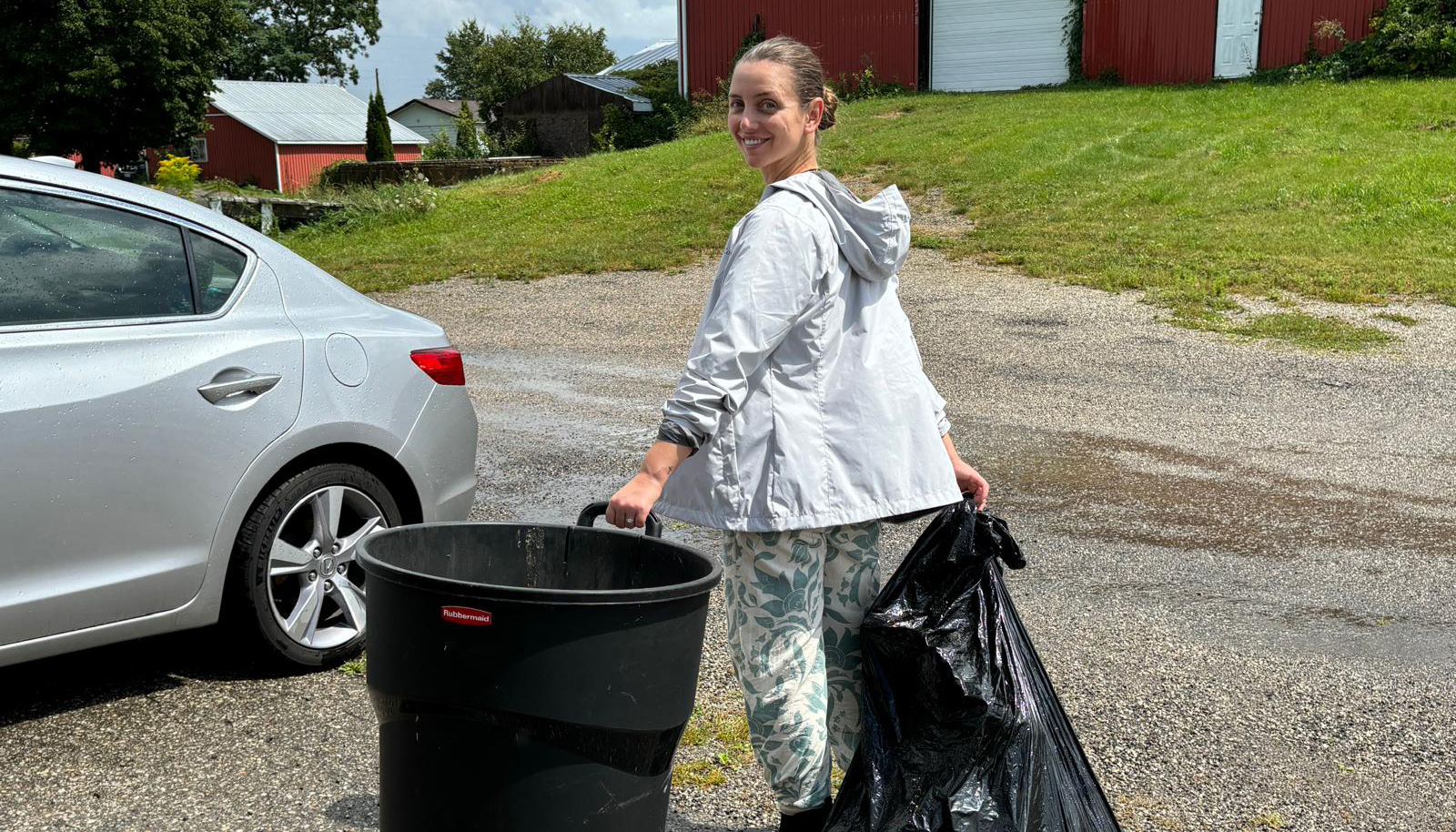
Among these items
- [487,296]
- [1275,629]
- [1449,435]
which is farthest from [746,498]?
[487,296]

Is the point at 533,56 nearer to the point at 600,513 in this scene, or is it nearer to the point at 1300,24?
the point at 1300,24

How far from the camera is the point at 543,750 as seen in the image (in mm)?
2012

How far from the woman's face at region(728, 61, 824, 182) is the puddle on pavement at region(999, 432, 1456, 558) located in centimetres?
369

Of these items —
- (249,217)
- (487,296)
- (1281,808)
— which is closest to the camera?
(1281,808)

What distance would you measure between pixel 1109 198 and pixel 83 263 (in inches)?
602

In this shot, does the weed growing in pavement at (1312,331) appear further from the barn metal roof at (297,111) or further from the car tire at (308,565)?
the barn metal roof at (297,111)

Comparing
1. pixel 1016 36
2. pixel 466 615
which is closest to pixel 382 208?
pixel 1016 36

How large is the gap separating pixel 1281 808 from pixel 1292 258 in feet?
38.0

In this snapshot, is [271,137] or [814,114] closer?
[814,114]

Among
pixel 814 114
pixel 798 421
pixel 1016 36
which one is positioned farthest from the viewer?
pixel 1016 36

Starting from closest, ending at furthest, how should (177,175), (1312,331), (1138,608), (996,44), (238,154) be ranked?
(1138,608)
(1312,331)
(996,44)
(177,175)
(238,154)

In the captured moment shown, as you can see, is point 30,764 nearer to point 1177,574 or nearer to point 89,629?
point 89,629

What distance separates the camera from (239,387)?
3.75 meters

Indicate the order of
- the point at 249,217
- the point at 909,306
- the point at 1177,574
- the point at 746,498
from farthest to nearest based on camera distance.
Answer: the point at 249,217, the point at 909,306, the point at 1177,574, the point at 746,498
